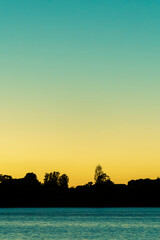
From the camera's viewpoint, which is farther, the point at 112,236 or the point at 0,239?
the point at 112,236

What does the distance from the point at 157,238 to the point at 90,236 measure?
15.9 m

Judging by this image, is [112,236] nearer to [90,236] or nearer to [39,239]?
[90,236]

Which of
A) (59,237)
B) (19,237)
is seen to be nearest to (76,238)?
(59,237)

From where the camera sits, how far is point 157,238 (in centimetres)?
11438

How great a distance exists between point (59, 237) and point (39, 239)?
786 cm

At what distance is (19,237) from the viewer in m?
116

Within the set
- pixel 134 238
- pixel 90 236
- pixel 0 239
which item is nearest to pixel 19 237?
pixel 0 239

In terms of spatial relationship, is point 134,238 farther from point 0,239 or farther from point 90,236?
point 0,239

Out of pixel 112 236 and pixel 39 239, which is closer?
pixel 39 239

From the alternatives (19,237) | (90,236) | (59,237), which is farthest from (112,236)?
(19,237)

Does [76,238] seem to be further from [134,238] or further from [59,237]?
[134,238]

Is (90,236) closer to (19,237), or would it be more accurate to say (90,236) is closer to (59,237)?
(59,237)

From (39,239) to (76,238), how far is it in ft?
29.0

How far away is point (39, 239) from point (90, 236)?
47.0 feet
